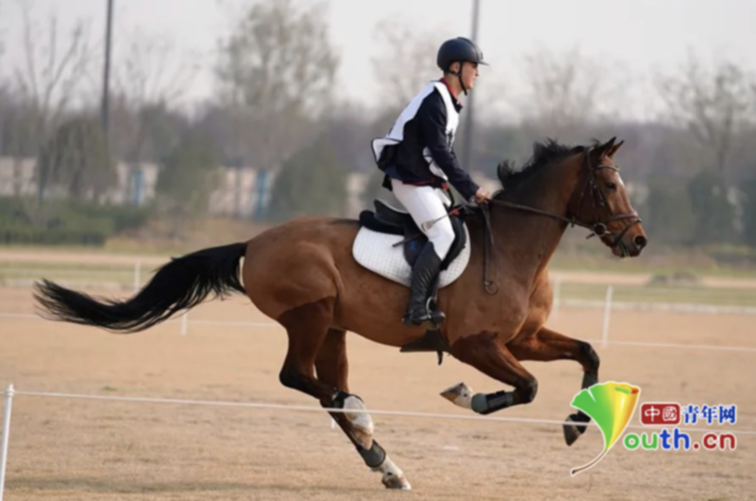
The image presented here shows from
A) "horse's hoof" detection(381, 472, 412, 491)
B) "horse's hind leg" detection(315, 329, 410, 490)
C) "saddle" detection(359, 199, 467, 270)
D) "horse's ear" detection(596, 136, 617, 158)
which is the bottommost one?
"horse's hoof" detection(381, 472, 412, 491)

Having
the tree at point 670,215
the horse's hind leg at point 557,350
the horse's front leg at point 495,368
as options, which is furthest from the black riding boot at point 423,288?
the tree at point 670,215

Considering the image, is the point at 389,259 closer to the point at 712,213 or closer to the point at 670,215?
the point at 670,215

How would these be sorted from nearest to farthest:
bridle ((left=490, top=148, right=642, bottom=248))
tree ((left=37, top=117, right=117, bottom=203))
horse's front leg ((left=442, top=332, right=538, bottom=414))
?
horse's front leg ((left=442, top=332, right=538, bottom=414)) < bridle ((left=490, top=148, right=642, bottom=248)) < tree ((left=37, top=117, right=117, bottom=203))

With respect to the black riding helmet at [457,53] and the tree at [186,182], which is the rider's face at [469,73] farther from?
the tree at [186,182]

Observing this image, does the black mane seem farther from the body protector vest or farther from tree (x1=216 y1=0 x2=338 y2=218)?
tree (x1=216 y1=0 x2=338 y2=218)

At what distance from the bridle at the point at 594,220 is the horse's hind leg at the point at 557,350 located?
693mm

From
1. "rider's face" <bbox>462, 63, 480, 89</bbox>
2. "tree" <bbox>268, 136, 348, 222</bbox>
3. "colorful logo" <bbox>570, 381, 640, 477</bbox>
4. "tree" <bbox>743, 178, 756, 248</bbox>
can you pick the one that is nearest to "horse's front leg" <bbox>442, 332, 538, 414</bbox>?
"colorful logo" <bbox>570, 381, 640, 477</bbox>

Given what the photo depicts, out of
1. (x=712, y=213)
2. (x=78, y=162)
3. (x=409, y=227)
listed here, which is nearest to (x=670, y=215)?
(x=712, y=213)

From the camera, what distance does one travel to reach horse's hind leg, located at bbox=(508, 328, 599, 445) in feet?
25.6

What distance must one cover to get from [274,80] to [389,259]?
4163 cm

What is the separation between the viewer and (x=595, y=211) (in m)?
7.57

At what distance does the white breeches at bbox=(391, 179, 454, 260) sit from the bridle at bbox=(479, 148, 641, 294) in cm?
28

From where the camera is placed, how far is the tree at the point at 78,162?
36750mm

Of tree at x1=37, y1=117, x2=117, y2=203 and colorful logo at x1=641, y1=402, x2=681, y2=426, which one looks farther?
tree at x1=37, y1=117, x2=117, y2=203
